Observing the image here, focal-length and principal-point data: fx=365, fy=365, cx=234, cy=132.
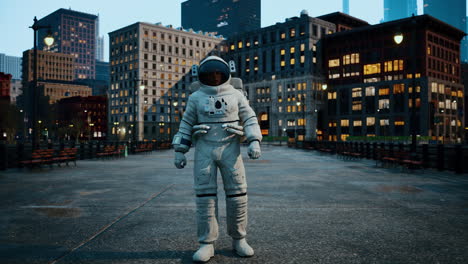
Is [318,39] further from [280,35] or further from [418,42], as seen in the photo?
[418,42]

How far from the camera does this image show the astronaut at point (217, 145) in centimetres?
408

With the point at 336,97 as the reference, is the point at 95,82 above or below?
above

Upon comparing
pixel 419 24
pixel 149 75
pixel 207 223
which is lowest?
pixel 207 223

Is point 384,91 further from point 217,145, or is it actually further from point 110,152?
point 217,145

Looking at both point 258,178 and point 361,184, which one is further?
point 258,178

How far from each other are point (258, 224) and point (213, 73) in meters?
2.43

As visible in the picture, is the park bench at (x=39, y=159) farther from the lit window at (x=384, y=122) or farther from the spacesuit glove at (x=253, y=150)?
the lit window at (x=384, y=122)

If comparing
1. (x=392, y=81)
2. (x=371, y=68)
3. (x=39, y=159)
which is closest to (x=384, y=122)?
(x=392, y=81)

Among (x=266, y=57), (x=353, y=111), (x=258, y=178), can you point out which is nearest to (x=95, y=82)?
(x=266, y=57)

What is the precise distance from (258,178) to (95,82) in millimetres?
177720

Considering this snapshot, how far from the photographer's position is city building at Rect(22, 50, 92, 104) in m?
132

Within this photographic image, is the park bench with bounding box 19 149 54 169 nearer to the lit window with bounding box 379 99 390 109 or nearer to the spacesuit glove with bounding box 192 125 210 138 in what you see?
the spacesuit glove with bounding box 192 125 210 138

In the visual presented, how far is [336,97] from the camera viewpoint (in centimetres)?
8838

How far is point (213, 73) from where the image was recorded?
436cm
